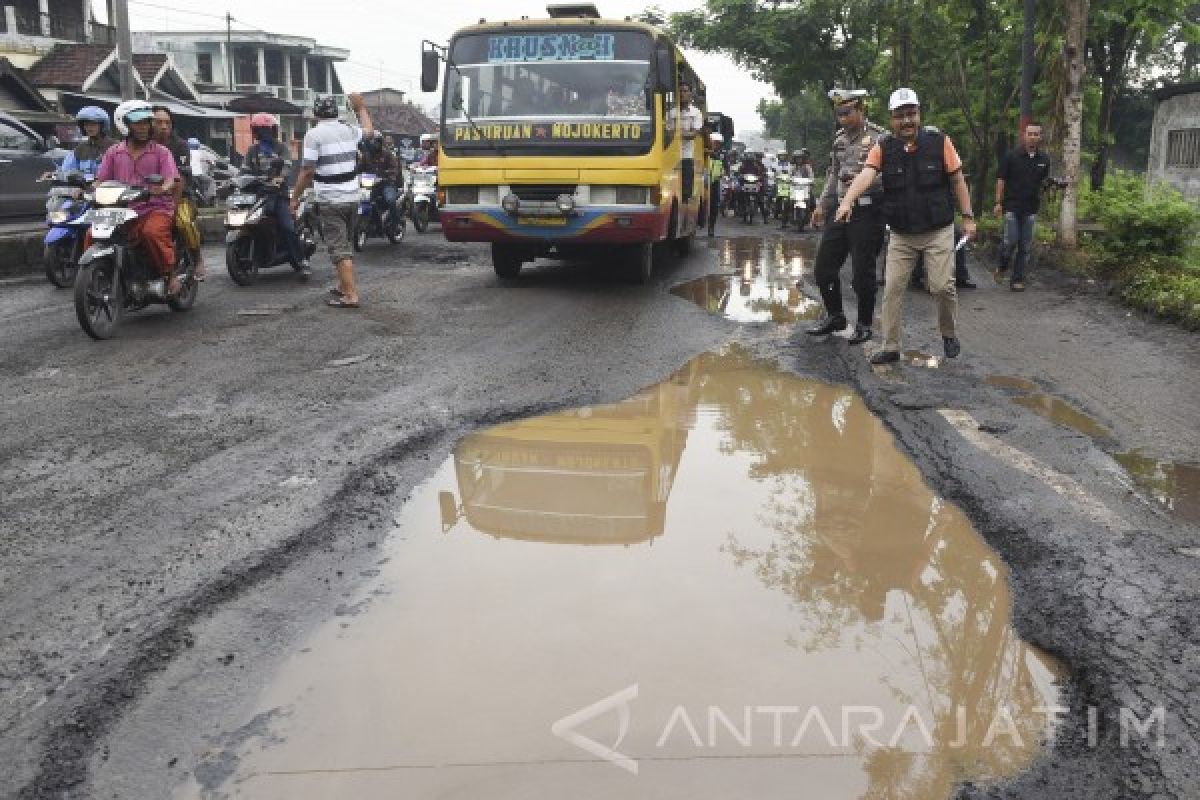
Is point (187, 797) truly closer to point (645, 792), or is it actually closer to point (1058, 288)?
point (645, 792)

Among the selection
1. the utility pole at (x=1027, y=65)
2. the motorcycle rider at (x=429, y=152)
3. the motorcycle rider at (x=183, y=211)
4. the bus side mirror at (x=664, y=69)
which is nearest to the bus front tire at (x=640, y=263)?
the bus side mirror at (x=664, y=69)

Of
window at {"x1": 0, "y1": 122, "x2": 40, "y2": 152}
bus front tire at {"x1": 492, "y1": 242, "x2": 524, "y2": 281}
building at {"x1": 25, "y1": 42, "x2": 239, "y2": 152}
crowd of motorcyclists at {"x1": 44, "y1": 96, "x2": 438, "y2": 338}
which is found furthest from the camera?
building at {"x1": 25, "y1": 42, "x2": 239, "y2": 152}

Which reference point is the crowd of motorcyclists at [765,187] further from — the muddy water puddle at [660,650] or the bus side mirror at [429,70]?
the muddy water puddle at [660,650]

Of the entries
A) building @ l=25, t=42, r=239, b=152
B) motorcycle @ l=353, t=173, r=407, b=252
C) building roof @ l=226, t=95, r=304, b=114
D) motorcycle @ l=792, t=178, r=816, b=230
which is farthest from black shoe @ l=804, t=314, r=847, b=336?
building roof @ l=226, t=95, r=304, b=114

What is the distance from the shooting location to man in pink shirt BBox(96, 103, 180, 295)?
710 cm

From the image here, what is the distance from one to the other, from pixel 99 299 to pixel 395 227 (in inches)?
275

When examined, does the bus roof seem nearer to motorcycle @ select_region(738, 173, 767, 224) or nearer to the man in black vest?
the man in black vest

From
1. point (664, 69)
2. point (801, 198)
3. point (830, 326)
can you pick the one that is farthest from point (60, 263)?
point (801, 198)

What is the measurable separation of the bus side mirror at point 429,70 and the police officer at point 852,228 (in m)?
3.96

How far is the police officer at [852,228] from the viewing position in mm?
6930

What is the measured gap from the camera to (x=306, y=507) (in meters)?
3.82

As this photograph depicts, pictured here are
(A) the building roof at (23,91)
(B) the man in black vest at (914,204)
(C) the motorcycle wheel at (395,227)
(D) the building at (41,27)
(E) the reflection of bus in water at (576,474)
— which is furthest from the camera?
(D) the building at (41,27)

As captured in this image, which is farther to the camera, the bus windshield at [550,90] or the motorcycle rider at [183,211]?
the bus windshield at [550,90]

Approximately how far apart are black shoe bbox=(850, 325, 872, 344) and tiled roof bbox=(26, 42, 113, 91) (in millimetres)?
27829
